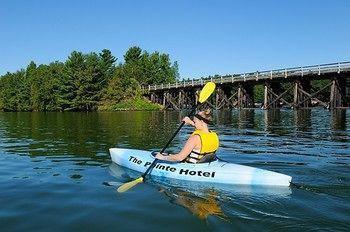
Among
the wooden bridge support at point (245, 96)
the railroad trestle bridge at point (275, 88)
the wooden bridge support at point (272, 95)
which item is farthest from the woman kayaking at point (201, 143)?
the wooden bridge support at point (245, 96)

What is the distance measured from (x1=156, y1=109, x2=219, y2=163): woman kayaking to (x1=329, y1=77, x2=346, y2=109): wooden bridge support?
32923 millimetres

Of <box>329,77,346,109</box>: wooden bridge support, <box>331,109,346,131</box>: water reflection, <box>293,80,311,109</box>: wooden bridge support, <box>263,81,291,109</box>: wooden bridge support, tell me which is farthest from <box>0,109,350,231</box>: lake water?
<box>263,81,291,109</box>: wooden bridge support

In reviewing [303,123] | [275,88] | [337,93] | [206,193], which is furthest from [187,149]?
[275,88]

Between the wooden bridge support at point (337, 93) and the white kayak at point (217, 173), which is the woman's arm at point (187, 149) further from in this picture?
the wooden bridge support at point (337, 93)

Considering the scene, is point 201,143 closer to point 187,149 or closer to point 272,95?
point 187,149

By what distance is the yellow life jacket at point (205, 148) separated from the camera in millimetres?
8469

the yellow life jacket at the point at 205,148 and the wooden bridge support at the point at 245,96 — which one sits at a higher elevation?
the wooden bridge support at the point at 245,96

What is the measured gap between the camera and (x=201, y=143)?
27.9 ft

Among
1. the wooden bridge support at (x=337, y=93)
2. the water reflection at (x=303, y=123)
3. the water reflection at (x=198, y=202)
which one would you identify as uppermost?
the wooden bridge support at (x=337, y=93)

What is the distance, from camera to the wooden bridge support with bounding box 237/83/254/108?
49.7 metres

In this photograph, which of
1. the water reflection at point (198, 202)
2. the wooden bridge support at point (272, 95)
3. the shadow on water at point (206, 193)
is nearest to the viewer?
the water reflection at point (198, 202)

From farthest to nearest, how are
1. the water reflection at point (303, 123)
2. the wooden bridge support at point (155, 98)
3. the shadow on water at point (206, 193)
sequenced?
the wooden bridge support at point (155, 98), the water reflection at point (303, 123), the shadow on water at point (206, 193)

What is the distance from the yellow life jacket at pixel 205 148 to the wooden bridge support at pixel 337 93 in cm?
3288

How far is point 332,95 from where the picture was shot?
38906 mm
